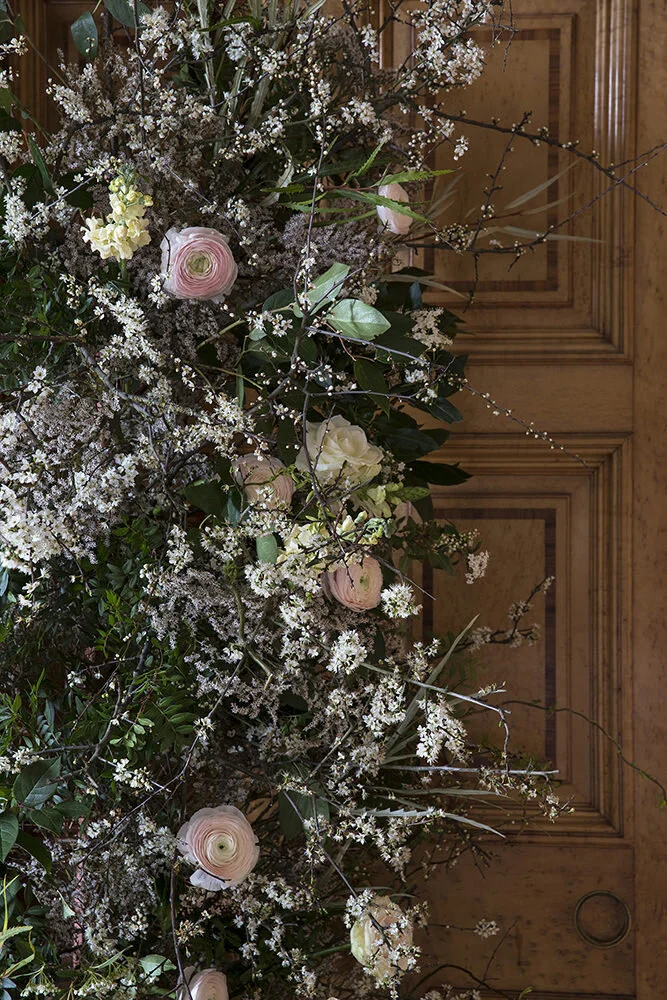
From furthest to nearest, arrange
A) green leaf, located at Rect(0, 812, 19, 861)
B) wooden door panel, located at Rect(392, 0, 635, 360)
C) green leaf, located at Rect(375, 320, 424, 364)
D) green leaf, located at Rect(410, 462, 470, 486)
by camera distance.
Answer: wooden door panel, located at Rect(392, 0, 635, 360), green leaf, located at Rect(410, 462, 470, 486), green leaf, located at Rect(375, 320, 424, 364), green leaf, located at Rect(0, 812, 19, 861)

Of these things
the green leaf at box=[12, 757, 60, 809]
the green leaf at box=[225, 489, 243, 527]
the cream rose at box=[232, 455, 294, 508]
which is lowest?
the green leaf at box=[12, 757, 60, 809]

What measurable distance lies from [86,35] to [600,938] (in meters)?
1.51

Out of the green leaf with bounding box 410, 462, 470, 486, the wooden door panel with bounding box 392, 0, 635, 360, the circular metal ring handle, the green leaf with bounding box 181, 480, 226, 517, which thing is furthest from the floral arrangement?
the circular metal ring handle

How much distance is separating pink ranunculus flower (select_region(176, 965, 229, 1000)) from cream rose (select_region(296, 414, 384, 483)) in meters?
0.58

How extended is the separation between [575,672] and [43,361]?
952 mm

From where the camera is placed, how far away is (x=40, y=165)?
994 millimetres

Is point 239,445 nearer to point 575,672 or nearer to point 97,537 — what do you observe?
point 97,537

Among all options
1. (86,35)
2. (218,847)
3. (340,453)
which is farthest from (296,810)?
(86,35)

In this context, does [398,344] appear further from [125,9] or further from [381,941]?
[381,941]

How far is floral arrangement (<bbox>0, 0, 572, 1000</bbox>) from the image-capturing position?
0.96 m

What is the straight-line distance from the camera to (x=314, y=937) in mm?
1119

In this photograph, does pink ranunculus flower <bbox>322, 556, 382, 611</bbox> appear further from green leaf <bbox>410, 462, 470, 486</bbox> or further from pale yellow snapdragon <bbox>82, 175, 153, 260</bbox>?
pale yellow snapdragon <bbox>82, 175, 153, 260</bbox>

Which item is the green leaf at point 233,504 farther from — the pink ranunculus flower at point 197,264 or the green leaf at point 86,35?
the green leaf at point 86,35

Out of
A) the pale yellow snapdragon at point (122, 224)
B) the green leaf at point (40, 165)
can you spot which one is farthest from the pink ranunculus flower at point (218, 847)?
the green leaf at point (40, 165)
